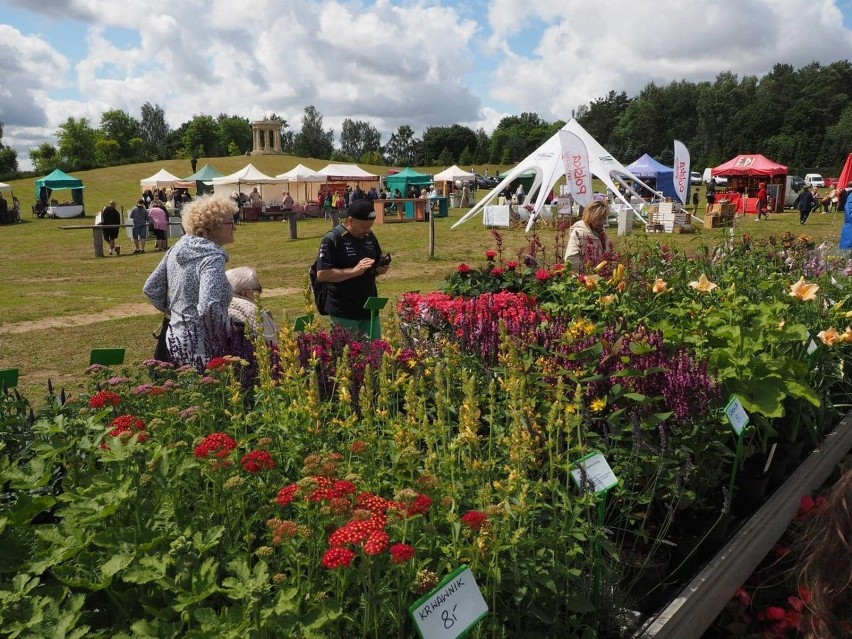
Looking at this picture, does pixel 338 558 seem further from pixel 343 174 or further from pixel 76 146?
pixel 76 146

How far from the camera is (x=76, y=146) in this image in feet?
223

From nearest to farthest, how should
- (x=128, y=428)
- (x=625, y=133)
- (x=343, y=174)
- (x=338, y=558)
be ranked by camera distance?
(x=338, y=558) → (x=128, y=428) → (x=343, y=174) → (x=625, y=133)

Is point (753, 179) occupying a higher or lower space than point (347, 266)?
higher

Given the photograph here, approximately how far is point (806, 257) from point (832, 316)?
2318mm

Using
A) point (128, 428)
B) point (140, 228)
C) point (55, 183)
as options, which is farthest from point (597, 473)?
point (55, 183)

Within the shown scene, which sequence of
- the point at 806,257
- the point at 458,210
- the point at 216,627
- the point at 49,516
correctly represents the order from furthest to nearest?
the point at 458,210 < the point at 806,257 < the point at 49,516 < the point at 216,627

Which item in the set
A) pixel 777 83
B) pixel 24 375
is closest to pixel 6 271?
pixel 24 375

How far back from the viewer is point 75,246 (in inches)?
790

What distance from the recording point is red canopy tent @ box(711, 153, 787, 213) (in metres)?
26.8

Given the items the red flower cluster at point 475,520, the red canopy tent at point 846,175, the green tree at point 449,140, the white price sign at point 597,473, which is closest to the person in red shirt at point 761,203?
the red canopy tent at point 846,175

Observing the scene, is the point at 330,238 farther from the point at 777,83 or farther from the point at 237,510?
the point at 777,83

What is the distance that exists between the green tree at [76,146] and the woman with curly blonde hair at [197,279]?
69.0 m

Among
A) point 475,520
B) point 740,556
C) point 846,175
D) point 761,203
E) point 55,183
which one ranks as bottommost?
point 740,556

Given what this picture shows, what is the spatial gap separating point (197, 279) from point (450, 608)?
2767 millimetres
